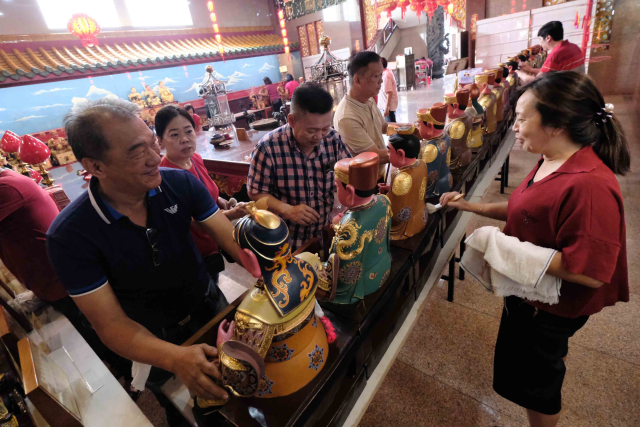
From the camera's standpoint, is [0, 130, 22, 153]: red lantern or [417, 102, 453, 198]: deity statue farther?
[0, 130, 22, 153]: red lantern

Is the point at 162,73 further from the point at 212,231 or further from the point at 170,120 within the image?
the point at 212,231

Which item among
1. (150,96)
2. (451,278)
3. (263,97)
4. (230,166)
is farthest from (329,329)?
(263,97)

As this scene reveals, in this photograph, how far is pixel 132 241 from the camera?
99cm

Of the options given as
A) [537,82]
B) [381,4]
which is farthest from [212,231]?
[381,4]

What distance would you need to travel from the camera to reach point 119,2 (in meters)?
8.09

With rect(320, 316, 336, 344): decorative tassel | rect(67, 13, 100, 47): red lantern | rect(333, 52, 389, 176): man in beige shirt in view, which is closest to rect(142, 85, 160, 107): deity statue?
rect(67, 13, 100, 47): red lantern

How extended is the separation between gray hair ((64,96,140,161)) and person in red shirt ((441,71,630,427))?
4.09 feet

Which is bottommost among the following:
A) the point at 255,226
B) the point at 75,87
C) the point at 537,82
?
the point at 255,226

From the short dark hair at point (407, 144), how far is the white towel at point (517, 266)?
1.51ft

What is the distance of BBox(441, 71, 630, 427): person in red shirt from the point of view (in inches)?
32.8

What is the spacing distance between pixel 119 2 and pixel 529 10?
9.97 m

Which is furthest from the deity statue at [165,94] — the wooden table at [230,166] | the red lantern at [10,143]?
the red lantern at [10,143]

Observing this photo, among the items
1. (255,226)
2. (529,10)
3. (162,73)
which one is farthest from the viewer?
(162,73)

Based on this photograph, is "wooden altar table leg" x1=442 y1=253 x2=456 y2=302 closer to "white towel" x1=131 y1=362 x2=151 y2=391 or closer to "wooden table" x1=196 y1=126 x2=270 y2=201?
"white towel" x1=131 y1=362 x2=151 y2=391
